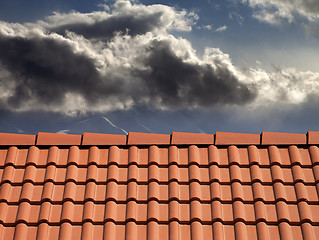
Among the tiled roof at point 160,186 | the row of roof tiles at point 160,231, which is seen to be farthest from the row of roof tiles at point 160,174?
the row of roof tiles at point 160,231

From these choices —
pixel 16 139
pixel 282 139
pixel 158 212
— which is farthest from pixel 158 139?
pixel 16 139

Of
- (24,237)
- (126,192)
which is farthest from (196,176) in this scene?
(24,237)

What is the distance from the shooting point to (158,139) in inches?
346

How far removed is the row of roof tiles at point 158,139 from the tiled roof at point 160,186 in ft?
0.06

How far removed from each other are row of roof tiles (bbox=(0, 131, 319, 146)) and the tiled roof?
0.02m

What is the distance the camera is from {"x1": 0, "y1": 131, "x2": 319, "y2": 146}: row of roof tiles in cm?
875

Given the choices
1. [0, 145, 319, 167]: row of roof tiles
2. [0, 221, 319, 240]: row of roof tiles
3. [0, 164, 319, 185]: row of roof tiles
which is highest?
[0, 145, 319, 167]: row of roof tiles

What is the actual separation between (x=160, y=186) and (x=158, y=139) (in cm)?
113

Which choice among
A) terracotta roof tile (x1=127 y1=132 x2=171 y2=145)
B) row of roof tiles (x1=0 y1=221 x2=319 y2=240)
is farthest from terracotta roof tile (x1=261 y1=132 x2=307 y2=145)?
row of roof tiles (x1=0 y1=221 x2=319 y2=240)

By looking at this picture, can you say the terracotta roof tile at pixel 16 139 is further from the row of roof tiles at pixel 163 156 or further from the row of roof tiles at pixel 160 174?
the row of roof tiles at pixel 160 174

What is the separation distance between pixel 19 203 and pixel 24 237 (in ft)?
2.21

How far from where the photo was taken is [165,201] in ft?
25.1

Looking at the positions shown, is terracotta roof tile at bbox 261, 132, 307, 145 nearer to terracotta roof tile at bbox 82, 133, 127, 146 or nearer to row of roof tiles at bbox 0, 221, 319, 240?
row of roof tiles at bbox 0, 221, 319, 240

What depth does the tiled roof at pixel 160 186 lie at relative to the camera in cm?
723
